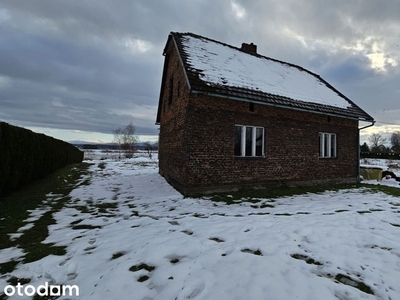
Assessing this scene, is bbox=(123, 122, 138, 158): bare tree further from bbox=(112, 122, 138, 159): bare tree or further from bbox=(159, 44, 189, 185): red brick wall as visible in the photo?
bbox=(159, 44, 189, 185): red brick wall

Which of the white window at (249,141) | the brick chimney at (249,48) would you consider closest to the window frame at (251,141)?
the white window at (249,141)

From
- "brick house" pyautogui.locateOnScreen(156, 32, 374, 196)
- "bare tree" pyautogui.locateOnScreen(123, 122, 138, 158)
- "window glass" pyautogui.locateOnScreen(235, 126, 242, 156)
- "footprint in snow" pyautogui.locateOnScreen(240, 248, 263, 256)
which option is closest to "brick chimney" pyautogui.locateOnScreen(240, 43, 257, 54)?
"brick house" pyautogui.locateOnScreen(156, 32, 374, 196)

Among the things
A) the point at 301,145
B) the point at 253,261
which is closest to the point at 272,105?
the point at 301,145

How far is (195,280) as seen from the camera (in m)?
2.60

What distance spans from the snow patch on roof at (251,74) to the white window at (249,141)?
64.4 inches

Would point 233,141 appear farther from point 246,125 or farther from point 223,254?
point 223,254

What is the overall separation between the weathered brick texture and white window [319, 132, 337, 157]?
0.23 meters

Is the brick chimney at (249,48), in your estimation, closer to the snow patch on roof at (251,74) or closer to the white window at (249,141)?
the snow patch on roof at (251,74)

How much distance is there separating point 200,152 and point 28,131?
754 centimetres

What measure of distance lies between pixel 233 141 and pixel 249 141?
85cm

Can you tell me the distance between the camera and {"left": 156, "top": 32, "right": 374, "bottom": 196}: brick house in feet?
25.1

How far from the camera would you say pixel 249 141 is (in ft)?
28.2

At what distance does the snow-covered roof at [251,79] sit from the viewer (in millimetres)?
7992

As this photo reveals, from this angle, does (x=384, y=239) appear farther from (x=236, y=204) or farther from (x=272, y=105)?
(x=272, y=105)
